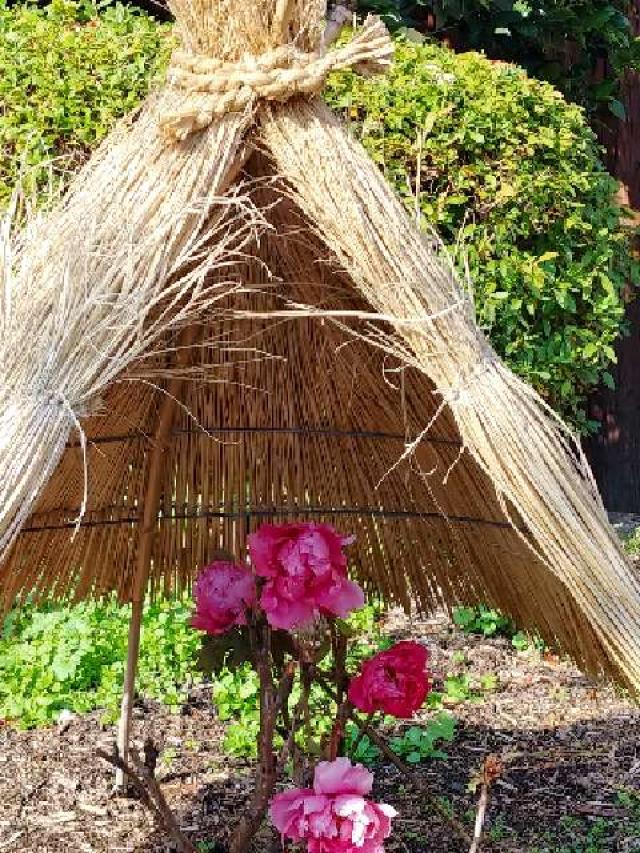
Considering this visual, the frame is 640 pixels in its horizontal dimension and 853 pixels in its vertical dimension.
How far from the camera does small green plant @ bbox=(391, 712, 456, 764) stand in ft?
10.9

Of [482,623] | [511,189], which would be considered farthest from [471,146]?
[482,623]

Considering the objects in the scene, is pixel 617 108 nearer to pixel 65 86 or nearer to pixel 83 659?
pixel 65 86

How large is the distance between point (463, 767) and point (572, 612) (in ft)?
3.90

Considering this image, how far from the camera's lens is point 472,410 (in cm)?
175

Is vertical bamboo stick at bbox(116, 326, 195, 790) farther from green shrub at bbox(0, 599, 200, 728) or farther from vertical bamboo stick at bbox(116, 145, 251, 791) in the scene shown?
green shrub at bbox(0, 599, 200, 728)

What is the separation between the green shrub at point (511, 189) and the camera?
4.22 m

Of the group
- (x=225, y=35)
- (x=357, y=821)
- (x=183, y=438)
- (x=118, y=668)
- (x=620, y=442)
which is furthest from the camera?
(x=620, y=442)

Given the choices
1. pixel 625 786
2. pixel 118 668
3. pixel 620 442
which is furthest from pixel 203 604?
pixel 620 442

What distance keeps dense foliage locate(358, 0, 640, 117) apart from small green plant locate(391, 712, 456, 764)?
10.1 feet

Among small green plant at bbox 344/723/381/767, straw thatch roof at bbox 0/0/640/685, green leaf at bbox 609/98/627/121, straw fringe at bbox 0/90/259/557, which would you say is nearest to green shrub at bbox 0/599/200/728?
small green plant at bbox 344/723/381/767

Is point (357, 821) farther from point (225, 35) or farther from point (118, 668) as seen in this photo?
point (118, 668)

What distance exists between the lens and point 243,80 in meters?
1.87

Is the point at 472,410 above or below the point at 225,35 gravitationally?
below

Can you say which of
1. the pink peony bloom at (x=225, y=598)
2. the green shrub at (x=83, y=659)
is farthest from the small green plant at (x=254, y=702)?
the pink peony bloom at (x=225, y=598)
